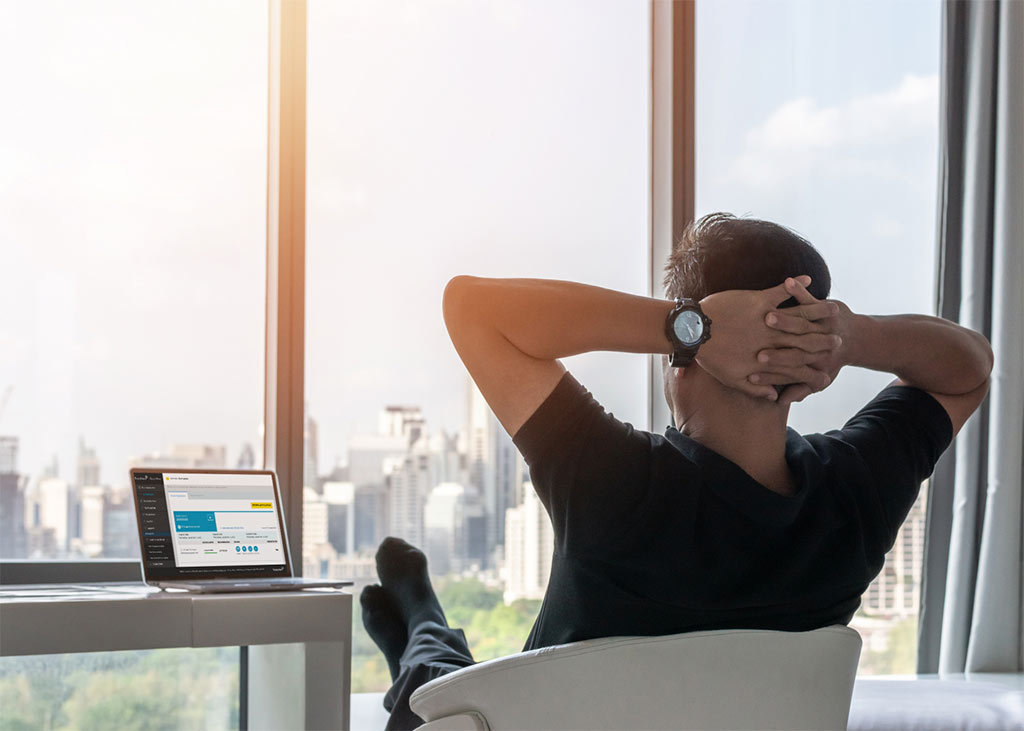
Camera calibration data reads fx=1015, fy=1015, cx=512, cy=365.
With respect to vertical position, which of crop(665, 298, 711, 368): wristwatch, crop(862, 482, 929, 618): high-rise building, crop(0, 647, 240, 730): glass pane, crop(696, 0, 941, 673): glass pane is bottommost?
crop(0, 647, 240, 730): glass pane

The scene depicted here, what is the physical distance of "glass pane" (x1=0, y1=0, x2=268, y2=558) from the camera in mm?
1867

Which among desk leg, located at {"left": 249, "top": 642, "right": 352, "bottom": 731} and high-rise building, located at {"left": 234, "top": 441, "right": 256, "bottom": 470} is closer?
desk leg, located at {"left": 249, "top": 642, "right": 352, "bottom": 731}

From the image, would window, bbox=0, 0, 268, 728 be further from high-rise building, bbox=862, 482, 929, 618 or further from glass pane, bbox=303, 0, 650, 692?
high-rise building, bbox=862, 482, 929, 618

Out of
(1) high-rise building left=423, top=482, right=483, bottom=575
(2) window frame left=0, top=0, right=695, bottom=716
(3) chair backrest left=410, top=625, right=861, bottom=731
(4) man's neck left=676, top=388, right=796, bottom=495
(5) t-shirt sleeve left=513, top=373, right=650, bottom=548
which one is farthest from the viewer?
(1) high-rise building left=423, top=482, right=483, bottom=575

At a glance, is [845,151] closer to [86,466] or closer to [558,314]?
[558,314]

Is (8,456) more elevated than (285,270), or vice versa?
(285,270)

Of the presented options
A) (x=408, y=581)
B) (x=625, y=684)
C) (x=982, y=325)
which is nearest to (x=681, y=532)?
(x=625, y=684)

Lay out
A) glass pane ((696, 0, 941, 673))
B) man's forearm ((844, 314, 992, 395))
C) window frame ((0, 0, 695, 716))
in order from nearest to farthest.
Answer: man's forearm ((844, 314, 992, 395))
window frame ((0, 0, 695, 716))
glass pane ((696, 0, 941, 673))

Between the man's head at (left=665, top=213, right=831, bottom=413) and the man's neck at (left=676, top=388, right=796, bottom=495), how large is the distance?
0.04 m

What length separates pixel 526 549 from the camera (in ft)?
7.10

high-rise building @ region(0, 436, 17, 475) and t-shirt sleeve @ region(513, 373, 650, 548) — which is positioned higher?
t-shirt sleeve @ region(513, 373, 650, 548)

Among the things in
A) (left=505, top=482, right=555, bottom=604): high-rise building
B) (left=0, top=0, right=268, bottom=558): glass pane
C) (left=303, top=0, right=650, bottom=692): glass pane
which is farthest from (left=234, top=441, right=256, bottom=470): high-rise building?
(left=505, top=482, right=555, bottom=604): high-rise building

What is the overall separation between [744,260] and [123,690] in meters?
1.43

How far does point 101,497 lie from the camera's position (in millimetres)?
1882
